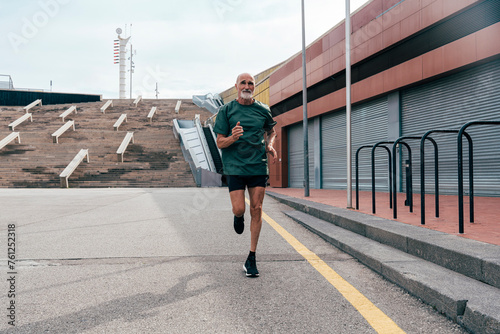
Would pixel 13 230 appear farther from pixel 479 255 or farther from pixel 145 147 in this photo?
pixel 145 147

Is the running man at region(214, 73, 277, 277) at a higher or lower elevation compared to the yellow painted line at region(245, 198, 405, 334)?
higher

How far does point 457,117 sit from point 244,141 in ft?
30.6

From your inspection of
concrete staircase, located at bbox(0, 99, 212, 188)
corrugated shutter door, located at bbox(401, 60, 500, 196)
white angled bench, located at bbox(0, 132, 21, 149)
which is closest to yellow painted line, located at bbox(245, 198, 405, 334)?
corrugated shutter door, located at bbox(401, 60, 500, 196)

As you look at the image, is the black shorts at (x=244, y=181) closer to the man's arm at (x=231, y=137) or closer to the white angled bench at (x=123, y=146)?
the man's arm at (x=231, y=137)

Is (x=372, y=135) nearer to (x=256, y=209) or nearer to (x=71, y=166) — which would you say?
(x=256, y=209)

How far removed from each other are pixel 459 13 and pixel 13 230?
1124 centimetres

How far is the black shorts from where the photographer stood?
12.0ft

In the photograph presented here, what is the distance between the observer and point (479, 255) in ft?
10.0

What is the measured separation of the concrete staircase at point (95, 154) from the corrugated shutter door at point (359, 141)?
8.23 m

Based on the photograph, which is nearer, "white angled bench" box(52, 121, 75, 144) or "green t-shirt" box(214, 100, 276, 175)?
"green t-shirt" box(214, 100, 276, 175)

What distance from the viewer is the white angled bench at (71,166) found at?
67.9 feet

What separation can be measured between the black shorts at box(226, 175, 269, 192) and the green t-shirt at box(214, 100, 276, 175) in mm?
54

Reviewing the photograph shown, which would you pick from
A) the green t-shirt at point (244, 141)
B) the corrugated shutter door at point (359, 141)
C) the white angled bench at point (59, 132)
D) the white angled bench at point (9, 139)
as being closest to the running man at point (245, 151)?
the green t-shirt at point (244, 141)

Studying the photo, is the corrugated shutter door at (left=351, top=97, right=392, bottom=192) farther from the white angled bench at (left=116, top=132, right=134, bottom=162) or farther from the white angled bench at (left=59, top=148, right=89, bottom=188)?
the white angled bench at (left=116, top=132, right=134, bottom=162)
